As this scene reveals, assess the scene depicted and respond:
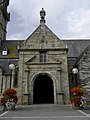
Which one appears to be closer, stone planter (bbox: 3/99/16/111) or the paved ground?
the paved ground

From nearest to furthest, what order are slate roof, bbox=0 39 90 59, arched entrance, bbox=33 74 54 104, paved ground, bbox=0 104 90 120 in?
paved ground, bbox=0 104 90 120, arched entrance, bbox=33 74 54 104, slate roof, bbox=0 39 90 59

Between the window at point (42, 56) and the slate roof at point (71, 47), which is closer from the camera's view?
the window at point (42, 56)

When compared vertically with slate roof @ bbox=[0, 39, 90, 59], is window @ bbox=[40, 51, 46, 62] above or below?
below

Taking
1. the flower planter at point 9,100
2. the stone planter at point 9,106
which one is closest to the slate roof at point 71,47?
the flower planter at point 9,100

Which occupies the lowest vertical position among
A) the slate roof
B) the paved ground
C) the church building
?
the paved ground

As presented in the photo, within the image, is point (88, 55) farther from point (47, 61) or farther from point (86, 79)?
point (47, 61)

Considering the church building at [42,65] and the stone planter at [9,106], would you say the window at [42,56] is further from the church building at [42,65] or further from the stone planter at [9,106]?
the stone planter at [9,106]

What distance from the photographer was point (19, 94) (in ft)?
79.0

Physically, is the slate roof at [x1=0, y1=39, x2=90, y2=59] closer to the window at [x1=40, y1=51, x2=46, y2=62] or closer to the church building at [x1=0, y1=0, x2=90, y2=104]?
the church building at [x1=0, y1=0, x2=90, y2=104]

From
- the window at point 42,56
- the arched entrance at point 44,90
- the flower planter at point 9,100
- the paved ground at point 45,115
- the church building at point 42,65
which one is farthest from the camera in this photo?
the arched entrance at point 44,90

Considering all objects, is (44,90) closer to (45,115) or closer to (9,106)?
(9,106)

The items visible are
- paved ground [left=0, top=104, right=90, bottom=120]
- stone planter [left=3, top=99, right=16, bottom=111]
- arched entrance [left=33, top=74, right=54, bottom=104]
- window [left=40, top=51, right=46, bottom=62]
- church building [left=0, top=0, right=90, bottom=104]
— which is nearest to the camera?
paved ground [left=0, top=104, right=90, bottom=120]

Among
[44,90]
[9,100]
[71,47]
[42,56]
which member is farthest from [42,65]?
[71,47]

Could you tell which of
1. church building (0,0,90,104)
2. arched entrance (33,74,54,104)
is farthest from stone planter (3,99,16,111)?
arched entrance (33,74,54,104)
